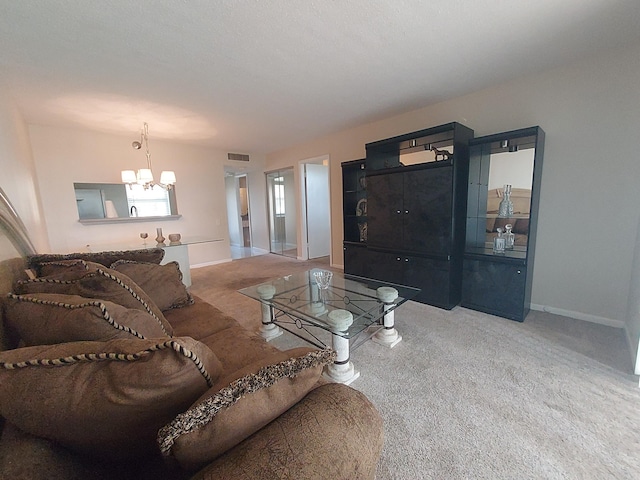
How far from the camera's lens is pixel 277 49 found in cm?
220

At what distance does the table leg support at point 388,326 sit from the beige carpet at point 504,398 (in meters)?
0.08

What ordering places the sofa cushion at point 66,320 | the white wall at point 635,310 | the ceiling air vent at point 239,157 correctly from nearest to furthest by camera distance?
the sofa cushion at point 66,320 < the white wall at point 635,310 < the ceiling air vent at point 239,157

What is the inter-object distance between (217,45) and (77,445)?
8.38 feet

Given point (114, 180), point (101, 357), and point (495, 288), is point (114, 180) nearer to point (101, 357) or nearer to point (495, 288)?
point (101, 357)

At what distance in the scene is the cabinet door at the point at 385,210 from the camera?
3414 millimetres

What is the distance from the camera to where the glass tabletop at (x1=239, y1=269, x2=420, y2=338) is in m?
2.00

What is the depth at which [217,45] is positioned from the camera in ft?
6.97

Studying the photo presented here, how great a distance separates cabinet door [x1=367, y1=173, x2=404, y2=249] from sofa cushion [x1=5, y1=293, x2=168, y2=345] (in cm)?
302

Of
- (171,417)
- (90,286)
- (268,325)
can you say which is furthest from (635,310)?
(90,286)

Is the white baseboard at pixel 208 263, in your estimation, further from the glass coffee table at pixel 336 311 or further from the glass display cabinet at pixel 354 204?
the glass coffee table at pixel 336 311

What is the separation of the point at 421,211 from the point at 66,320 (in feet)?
10.4

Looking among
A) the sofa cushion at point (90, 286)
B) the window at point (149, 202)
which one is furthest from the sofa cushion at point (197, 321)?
the window at point (149, 202)

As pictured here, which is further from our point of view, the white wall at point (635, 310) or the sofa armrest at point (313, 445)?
the white wall at point (635, 310)

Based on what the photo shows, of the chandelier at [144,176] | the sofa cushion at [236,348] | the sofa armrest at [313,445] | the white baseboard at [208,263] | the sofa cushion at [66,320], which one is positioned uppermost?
the chandelier at [144,176]
